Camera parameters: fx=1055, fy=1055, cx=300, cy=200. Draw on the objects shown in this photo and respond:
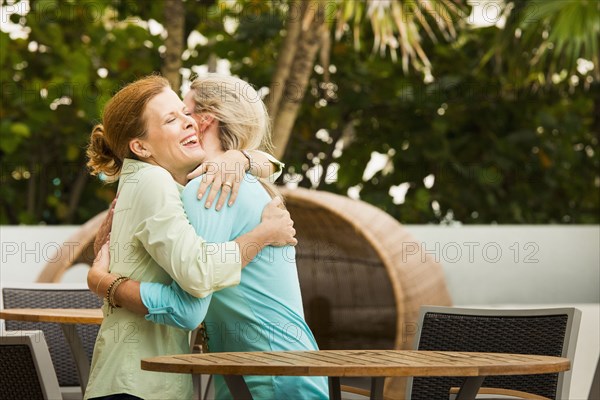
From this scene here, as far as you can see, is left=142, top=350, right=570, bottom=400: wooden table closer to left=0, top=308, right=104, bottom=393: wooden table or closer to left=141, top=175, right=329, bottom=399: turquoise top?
left=141, top=175, right=329, bottom=399: turquoise top

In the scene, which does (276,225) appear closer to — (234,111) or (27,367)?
(234,111)

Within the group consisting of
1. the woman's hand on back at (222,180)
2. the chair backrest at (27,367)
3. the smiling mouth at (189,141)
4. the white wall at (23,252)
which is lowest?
the white wall at (23,252)

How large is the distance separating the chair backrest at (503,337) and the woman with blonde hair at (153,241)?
749 millimetres

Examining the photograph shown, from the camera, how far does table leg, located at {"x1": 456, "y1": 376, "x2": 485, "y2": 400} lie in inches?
65.3

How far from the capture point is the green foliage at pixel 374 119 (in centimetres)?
656

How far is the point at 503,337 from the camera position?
7.69ft

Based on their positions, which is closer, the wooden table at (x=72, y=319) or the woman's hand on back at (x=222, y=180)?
the woman's hand on back at (x=222, y=180)

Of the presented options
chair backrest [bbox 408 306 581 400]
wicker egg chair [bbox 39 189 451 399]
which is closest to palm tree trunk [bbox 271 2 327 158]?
wicker egg chair [bbox 39 189 451 399]

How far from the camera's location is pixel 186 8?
701cm

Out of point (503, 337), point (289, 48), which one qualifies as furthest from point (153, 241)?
point (289, 48)

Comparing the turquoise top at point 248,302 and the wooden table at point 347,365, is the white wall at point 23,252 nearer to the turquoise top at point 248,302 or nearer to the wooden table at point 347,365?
the turquoise top at point 248,302

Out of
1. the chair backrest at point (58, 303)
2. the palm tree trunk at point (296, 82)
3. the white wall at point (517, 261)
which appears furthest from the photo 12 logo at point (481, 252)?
the chair backrest at point (58, 303)

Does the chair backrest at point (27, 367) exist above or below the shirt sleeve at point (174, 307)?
below

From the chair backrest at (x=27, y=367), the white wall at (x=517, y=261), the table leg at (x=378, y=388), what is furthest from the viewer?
the white wall at (x=517, y=261)
